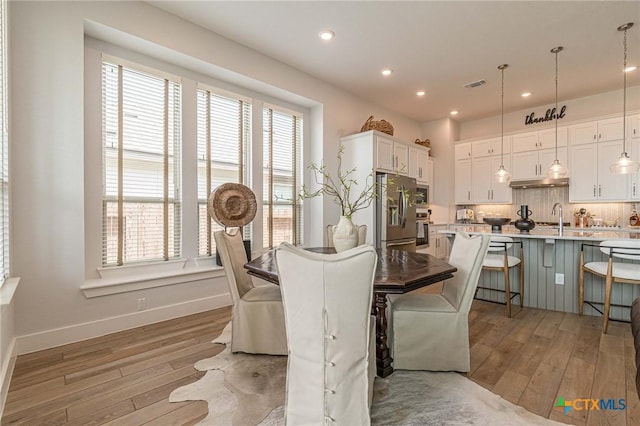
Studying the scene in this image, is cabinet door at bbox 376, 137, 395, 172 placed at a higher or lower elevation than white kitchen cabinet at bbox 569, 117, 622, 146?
lower

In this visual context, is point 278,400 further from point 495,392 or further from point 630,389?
point 630,389

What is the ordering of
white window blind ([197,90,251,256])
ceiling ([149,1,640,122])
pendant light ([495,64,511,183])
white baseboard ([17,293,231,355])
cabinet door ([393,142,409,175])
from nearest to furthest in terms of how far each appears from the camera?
white baseboard ([17,293,231,355])
ceiling ([149,1,640,122])
white window blind ([197,90,251,256])
pendant light ([495,64,511,183])
cabinet door ([393,142,409,175])

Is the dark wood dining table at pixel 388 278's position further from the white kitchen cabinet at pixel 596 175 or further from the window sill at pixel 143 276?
the white kitchen cabinet at pixel 596 175

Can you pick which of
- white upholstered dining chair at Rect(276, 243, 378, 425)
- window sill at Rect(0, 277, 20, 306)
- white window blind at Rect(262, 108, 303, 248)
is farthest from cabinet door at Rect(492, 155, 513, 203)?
window sill at Rect(0, 277, 20, 306)

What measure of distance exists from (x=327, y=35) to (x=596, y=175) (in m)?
4.85

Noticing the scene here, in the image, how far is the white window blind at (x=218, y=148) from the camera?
367cm

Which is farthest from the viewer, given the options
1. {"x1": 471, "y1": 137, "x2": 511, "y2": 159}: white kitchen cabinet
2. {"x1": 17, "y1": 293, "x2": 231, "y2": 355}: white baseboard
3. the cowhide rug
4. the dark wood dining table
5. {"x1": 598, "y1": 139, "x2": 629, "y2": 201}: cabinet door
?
{"x1": 471, "y1": 137, "x2": 511, "y2": 159}: white kitchen cabinet

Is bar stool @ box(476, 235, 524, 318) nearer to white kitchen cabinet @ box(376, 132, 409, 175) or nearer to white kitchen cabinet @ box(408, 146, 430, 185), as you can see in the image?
white kitchen cabinet @ box(376, 132, 409, 175)

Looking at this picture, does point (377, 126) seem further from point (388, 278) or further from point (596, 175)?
point (596, 175)

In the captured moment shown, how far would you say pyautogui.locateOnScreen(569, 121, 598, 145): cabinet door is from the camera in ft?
16.2

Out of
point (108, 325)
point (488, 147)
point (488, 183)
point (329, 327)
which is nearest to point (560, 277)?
point (488, 183)

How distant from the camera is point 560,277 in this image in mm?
3490

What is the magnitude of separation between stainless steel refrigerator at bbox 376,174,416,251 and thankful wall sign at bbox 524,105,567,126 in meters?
2.73

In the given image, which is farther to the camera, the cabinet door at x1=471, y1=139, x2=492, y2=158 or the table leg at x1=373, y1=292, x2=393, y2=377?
the cabinet door at x1=471, y1=139, x2=492, y2=158
